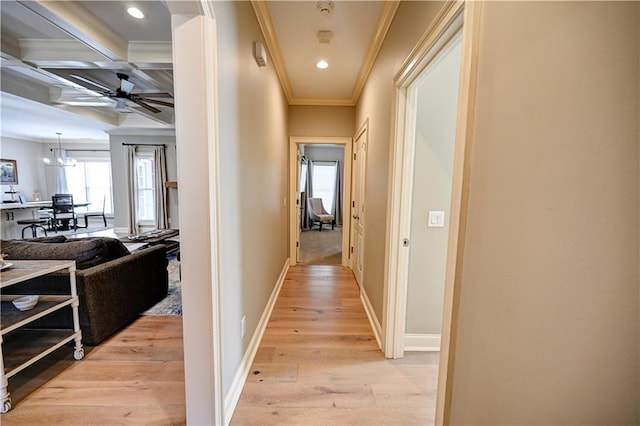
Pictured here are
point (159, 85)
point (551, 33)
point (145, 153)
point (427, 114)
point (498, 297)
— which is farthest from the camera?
point (145, 153)

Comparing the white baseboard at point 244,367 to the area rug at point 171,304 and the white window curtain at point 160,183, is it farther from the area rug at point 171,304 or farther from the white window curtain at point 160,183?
the white window curtain at point 160,183

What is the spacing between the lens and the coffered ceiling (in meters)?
2.02

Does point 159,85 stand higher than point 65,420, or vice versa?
point 159,85

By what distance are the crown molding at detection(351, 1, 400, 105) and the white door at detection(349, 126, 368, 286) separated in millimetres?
627

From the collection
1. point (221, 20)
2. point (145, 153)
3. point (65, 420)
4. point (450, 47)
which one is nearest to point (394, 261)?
point (450, 47)

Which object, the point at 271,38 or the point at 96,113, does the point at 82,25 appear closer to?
the point at 271,38

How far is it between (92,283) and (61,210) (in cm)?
688

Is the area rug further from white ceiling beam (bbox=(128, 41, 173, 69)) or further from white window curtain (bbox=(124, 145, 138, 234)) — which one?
white window curtain (bbox=(124, 145, 138, 234))

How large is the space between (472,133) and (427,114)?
3.51 ft

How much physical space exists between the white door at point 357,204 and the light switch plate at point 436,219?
1.33 m

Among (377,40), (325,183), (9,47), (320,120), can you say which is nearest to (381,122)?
(377,40)

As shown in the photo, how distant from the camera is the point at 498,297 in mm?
834

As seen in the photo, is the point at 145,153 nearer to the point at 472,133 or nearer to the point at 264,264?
the point at 264,264

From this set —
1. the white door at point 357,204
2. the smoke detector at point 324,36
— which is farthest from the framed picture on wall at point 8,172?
the smoke detector at point 324,36
